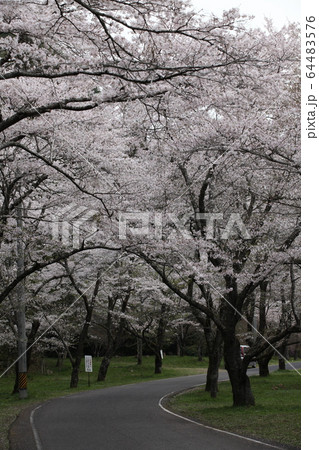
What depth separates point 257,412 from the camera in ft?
47.3

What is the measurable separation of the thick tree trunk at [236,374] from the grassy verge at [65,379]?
248 inches

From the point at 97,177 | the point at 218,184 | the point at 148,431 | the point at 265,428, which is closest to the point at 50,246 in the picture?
the point at 97,177

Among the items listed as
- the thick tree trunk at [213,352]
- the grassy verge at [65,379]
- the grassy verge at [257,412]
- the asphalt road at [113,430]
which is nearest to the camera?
the asphalt road at [113,430]

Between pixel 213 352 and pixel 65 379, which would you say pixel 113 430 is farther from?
pixel 65 379

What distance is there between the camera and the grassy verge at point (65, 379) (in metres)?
18.4

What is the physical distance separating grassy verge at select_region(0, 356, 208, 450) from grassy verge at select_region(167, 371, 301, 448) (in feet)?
16.4

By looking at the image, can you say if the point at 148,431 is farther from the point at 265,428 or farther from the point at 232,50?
the point at 232,50

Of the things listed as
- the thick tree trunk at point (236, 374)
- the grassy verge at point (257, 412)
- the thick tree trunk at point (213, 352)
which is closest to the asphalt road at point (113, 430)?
the grassy verge at point (257, 412)

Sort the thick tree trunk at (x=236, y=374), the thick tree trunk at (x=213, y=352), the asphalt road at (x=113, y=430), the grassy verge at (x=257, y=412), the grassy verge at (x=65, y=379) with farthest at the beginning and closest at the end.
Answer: the thick tree trunk at (x=213, y=352)
the grassy verge at (x=65, y=379)
the thick tree trunk at (x=236, y=374)
the grassy verge at (x=257, y=412)
the asphalt road at (x=113, y=430)

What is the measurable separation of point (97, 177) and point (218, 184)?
3.65 metres

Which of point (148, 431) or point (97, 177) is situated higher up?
point (97, 177)

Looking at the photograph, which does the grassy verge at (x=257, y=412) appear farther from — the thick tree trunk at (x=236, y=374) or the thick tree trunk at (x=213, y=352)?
the thick tree trunk at (x=213, y=352)

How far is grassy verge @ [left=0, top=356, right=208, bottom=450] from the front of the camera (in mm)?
18422
